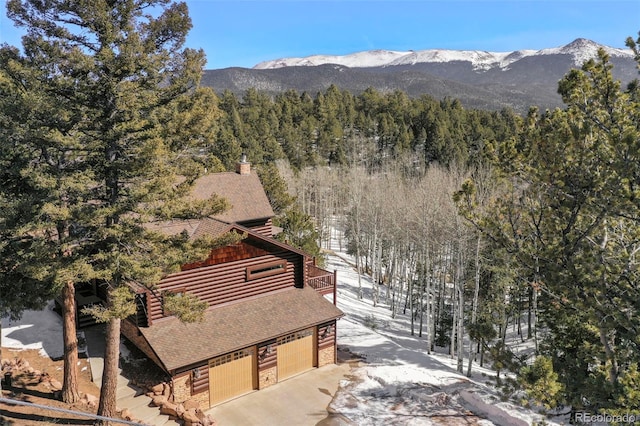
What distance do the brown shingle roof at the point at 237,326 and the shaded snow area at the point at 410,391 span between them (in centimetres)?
293

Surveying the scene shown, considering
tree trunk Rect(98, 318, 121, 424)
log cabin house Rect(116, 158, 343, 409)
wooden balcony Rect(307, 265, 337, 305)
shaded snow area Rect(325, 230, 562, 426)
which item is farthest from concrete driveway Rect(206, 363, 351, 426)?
wooden balcony Rect(307, 265, 337, 305)

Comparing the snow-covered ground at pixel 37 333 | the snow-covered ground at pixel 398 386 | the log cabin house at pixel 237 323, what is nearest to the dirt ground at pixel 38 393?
the snow-covered ground at pixel 37 333

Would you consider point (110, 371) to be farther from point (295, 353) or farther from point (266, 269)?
point (295, 353)

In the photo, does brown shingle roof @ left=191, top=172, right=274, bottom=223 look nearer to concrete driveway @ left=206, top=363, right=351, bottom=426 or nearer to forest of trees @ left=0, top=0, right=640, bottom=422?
concrete driveway @ left=206, top=363, right=351, bottom=426

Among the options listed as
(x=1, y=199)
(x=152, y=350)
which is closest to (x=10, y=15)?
(x=1, y=199)

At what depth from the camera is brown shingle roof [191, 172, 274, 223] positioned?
2016 centimetres

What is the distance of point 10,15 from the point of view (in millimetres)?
8906

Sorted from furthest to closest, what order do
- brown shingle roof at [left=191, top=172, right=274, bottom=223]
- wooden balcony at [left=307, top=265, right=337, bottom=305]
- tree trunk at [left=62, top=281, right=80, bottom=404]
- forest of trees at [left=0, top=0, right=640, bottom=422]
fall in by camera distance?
1. brown shingle roof at [left=191, top=172, right=274, bottom=223]
2. wooden balcony at [left=307, top=265, right=337, bottom=305]
3. tree trunk at [left=62, top=281, right=80, bottom=404]
4. forest of trees at [left=0, top=0, right=640, bottom=422]

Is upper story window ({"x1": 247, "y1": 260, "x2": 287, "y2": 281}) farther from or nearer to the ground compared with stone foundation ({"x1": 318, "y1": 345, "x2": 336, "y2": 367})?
farther from the ground

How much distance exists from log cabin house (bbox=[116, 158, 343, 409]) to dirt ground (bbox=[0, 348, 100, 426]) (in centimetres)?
191

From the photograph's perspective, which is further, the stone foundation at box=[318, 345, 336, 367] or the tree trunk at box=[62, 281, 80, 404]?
the stone foundation at box=[318, 345, 336, 367]

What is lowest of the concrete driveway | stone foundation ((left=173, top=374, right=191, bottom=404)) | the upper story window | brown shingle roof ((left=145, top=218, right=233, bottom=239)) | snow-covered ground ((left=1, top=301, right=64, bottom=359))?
the concrete driveway

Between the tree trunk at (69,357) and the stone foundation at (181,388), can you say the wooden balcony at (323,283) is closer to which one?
the stone foundation at (181,388)

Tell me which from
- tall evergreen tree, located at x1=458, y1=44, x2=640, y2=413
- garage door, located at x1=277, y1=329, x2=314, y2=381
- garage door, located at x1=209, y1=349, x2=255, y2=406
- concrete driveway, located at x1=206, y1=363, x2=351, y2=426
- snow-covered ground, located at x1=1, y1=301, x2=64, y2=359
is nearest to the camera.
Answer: tall evergreen tree, located at x1=458, y1=44, x2=640, y2=413
